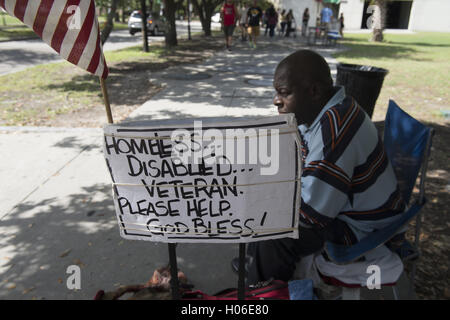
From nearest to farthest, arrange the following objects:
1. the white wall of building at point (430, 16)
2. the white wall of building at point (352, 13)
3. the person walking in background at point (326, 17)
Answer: the person walking in background at point (326, 17)
the white wall of building at point (430, 16)
the white wall of building at point (352, 13)

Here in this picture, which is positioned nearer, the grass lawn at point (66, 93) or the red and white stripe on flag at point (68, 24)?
the red and white stripe on flag at point (68, 24)

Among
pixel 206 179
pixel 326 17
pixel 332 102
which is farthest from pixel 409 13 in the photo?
pixel 206 179

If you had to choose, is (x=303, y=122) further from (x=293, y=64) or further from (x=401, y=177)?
(x=401, y=177)

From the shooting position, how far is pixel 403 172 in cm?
221

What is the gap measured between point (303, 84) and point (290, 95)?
9 cm

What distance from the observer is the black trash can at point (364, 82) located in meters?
4.71

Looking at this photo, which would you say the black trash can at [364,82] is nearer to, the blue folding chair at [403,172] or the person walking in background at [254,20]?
the blue folding chair at [403,172]

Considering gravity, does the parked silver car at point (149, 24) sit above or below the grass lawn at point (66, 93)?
above

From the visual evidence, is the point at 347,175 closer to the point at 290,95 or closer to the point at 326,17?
the point at 290,95

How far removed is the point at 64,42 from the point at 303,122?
132cm

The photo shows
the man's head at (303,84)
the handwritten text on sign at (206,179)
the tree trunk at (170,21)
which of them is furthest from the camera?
the tree trunk at (170,21)

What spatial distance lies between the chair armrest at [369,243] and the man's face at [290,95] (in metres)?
0.73

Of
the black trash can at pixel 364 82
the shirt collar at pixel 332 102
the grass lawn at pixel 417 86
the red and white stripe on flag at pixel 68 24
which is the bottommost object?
the grass lawn at pixel 417 86

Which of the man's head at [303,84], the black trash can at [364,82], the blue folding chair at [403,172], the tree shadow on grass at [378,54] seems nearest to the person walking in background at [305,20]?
the tree shadow on grass at [378,54]
